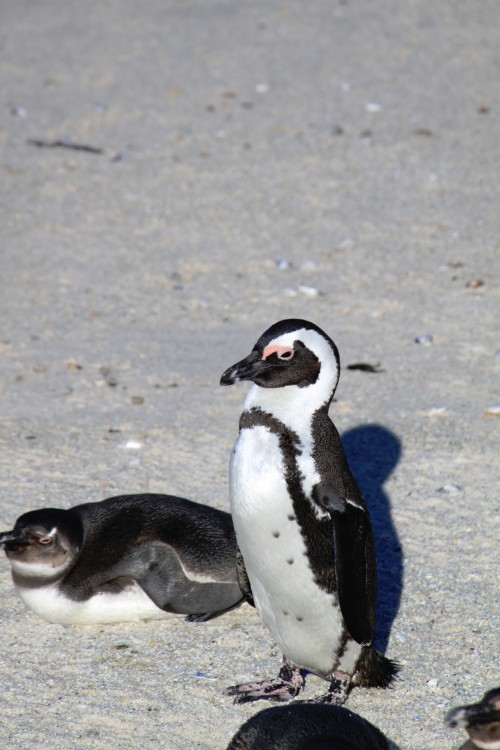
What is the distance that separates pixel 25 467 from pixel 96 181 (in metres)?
4.42

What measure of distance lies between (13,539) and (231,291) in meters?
3.73

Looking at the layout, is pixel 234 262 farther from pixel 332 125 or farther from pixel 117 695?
pixel 117 695

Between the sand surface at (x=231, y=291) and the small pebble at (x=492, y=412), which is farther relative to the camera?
the small pebble at (x=492, y=412)

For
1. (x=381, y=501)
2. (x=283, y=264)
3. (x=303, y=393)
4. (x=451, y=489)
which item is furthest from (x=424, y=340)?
(x=303, y=393)

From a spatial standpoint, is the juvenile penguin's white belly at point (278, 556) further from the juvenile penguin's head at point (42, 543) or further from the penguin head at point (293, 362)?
the juvenile penguin's head at point (42, 543)

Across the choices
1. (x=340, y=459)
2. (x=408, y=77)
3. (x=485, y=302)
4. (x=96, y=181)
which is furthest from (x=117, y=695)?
(x=408, y=77)

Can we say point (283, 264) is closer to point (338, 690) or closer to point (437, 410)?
point (437, 410)

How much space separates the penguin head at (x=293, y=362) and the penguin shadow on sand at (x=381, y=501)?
1112 millimetres

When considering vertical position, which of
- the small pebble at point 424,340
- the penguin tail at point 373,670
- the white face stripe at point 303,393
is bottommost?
the small pebble at point 424,340

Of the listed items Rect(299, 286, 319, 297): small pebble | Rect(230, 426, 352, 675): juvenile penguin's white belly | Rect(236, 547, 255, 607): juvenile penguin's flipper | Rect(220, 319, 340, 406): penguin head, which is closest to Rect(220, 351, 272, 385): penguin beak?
Rect(220, 319, 340, 406): penguin head

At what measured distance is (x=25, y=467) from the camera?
5.63 meters

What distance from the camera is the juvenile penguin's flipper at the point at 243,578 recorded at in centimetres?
421

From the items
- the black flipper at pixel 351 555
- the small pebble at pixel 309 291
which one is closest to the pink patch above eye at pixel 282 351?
the black flipper at pixel 351 555

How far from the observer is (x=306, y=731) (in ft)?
11.1
